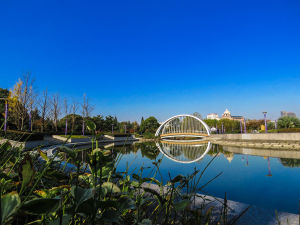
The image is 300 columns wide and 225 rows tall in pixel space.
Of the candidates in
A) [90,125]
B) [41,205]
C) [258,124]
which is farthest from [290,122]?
[41,205]

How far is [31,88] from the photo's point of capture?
1867 centimetres

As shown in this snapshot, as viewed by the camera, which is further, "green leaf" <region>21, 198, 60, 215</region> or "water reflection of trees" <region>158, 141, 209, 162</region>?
"water reflection of trees" <region>158, 141, 209, 162</region>

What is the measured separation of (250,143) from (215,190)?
15.3 metres

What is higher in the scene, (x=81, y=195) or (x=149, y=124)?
(x=149, y=124)

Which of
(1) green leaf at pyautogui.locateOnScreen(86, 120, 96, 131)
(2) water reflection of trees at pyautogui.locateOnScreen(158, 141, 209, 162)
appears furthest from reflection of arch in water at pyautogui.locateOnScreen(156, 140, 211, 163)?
(1) green leaf at pyautogui.locateOnScreen(86, 120, 96, 131)

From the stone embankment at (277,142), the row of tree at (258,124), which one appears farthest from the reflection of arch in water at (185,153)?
the row of tree at (258,124)

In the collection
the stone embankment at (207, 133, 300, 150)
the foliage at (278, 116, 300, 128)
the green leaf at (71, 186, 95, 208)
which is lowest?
the stone embankment at (207, 133, 300, 150)

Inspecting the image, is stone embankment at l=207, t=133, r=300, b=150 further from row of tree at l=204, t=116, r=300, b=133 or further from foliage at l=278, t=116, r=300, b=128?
row of tree at l=204, t=116, r=300, b=133

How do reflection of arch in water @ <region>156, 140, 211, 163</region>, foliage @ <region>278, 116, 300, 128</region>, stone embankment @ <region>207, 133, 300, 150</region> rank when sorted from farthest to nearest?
1. foliage @ <region>278, 116, 300, 128</region>
2. stone embankment @ <region>207, 133, 300, 150</region>
3. reflection of arch in water @ <region>156, 140, 211, 163</region>

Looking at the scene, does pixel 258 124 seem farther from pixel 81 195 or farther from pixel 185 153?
pixel 81 195

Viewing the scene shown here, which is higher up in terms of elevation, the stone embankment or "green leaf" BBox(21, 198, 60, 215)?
"green leaf" BBox(21, 198, 60, 215)

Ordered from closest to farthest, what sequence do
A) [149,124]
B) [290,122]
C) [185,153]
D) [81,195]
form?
[81,195]
[185,153]
[290,122]
[149,124]

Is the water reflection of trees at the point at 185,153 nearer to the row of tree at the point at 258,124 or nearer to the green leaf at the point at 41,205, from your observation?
the green leaf at the point at 41,205

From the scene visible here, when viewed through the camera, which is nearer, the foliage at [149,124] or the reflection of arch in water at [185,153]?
the reflection of arch in water at [185,153]
